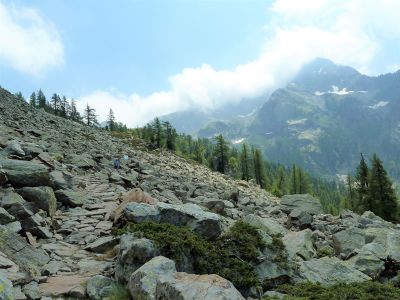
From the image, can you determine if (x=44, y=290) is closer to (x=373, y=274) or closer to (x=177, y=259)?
(x=177, y=259)

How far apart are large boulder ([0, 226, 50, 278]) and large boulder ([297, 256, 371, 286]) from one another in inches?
335

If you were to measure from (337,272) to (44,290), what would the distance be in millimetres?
10404

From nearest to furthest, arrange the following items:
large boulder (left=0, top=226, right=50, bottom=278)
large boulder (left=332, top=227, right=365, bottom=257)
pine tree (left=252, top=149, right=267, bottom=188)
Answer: large boulder (left=0, top=226, right=50, bottom=278) < large boulder (left=332, top=227, right=365, bottom=257) < pine tree (left=252, top=149, right=267, bottom=188)

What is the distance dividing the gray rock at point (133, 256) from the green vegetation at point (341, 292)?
3492 mm

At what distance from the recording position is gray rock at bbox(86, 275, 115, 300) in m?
10.2

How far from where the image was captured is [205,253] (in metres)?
12.0

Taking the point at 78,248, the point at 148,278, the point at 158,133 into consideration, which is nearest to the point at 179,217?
the point at 78,248

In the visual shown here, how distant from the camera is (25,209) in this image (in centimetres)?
1420

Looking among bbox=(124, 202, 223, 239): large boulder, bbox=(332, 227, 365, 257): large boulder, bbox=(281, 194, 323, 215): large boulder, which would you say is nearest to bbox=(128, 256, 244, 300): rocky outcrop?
bbox=(124, 202, 223, 239): large boulder

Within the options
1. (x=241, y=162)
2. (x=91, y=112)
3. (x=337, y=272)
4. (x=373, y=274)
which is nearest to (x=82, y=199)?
(x=337, y=272)

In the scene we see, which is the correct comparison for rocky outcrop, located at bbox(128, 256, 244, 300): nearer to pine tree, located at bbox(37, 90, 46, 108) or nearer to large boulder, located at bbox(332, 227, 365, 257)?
large boulder, located at bbox(332, 227, 365, 257)

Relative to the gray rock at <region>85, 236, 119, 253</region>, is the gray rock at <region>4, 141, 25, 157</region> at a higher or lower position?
higher

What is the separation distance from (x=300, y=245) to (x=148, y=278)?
1072 centimetres

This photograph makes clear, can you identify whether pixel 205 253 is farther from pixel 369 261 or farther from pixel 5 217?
pixel 369 261
